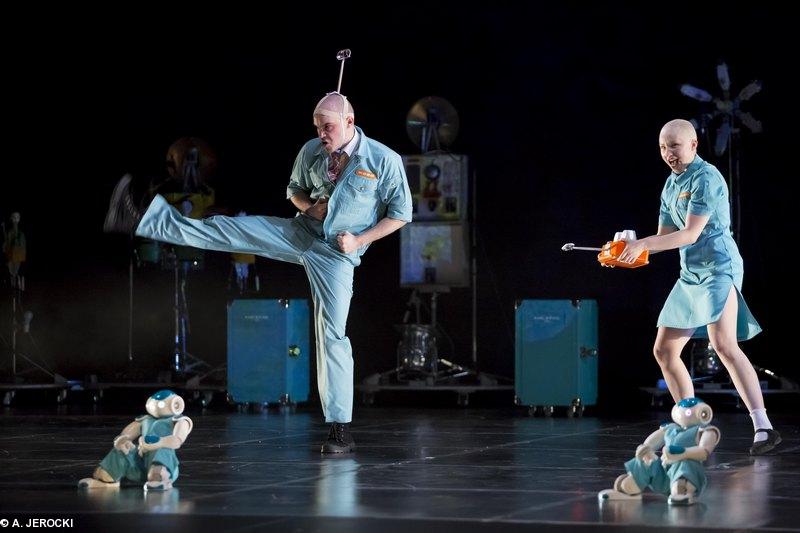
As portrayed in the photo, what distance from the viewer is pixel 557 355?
782cm

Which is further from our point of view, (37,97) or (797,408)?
(37,97)

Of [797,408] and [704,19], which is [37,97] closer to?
[704,19]

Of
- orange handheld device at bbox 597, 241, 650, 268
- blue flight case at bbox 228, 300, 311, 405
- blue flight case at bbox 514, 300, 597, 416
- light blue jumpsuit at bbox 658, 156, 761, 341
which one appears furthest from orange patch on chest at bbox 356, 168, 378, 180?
blue flight case at bbox 228, 300, 311, 405

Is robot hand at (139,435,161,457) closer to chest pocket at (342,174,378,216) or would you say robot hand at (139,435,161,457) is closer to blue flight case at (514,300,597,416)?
chest pocket at (342,174,378,216)

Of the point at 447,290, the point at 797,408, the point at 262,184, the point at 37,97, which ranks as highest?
the point at 37,97

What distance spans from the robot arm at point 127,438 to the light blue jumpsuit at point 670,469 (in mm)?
1454

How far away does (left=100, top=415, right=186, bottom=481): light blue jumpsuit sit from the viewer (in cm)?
380

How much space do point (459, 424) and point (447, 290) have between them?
5.99 feet

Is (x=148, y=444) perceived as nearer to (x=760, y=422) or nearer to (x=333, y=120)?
(x=333, y=120)

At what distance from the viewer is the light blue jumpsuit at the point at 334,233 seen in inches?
194

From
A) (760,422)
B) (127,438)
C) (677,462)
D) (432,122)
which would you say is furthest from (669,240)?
(432,122)

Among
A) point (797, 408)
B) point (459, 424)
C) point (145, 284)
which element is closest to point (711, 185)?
point (459, 424)

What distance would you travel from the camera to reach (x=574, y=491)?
384cm

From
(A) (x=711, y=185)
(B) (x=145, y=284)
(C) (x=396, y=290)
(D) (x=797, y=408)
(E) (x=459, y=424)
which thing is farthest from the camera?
(B) (x=145, y=284)
